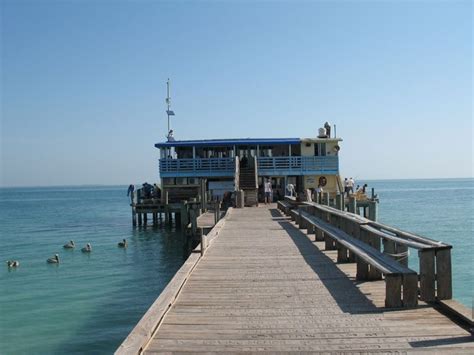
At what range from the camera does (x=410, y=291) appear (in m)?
7.12

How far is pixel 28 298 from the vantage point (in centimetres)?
1733

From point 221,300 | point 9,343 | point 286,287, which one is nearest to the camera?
point 221,300

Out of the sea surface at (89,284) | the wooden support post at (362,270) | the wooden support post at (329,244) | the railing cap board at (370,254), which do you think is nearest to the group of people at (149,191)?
the sea surface at (89,284)

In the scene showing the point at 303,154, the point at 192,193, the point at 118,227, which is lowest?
the point at 118,227

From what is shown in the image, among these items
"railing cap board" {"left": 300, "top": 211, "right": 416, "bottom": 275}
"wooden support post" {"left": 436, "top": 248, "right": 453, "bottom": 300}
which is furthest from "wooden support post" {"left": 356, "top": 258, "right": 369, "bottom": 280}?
"wooden support post" {"left": 436, "top": 248, "right": 453, "bottom": 300}

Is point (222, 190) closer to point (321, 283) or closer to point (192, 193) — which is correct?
point (192, 193)

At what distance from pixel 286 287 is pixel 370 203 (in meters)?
25.3

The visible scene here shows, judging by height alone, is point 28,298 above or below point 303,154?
below

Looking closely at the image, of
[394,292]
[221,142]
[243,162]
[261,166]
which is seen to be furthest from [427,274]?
[243,162]

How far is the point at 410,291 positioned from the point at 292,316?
1617 mm

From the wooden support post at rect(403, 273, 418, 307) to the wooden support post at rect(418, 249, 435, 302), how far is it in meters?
0.15

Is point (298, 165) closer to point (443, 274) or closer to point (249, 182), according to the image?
point (249, 182)

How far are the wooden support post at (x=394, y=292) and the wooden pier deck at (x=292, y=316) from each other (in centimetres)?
16

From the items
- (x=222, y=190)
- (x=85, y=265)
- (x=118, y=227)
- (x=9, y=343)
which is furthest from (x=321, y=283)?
(x=118, y=227)
